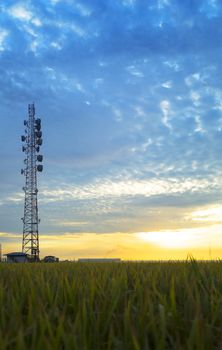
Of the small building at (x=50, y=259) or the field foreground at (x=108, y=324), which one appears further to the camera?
the small building at (x=50, y=259)

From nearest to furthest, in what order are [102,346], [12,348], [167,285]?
1. [12,348]
2. [102,346]
3. [167,285]

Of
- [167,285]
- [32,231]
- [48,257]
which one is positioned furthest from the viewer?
[48,257]

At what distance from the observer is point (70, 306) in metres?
3.72

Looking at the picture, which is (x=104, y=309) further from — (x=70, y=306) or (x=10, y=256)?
(x=10, y=256)

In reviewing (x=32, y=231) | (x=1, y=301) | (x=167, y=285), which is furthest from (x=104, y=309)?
(x=32, y=231)

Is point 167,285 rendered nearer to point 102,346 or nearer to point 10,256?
point 102,346

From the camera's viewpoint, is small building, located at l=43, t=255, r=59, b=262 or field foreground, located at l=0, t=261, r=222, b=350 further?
small building, located at l=43, t=255, r=59, b=262

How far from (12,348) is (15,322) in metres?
0.22

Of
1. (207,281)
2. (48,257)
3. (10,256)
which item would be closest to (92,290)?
(207,281)

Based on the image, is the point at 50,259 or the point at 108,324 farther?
the point at 50,259

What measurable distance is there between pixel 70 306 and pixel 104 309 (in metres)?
0.46

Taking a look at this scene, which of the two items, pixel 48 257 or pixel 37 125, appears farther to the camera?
pixel 48 257

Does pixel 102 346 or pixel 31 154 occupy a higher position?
pixel 31 154

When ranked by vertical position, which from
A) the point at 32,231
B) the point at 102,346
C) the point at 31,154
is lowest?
the point at 102,346
